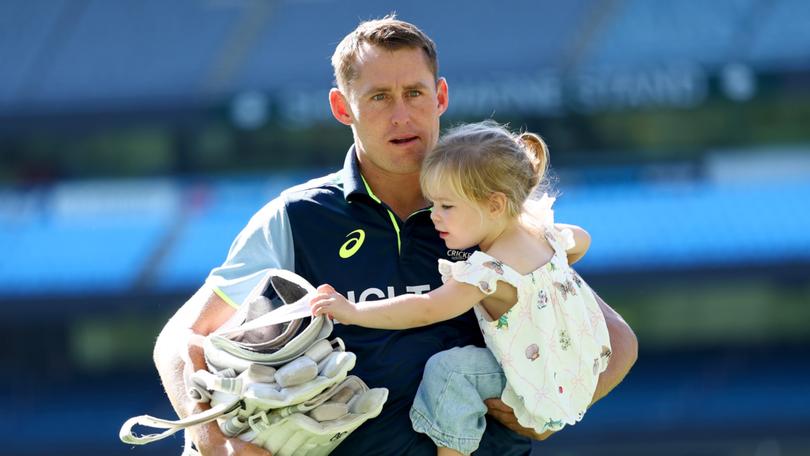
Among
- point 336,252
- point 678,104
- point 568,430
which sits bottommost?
point 568,430

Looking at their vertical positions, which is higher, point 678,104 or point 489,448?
point 678,104

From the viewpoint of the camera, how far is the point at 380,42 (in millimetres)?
3678

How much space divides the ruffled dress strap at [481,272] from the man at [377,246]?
0.87 feet

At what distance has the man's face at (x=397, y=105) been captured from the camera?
366cm

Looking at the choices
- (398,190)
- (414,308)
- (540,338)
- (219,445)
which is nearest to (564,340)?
(540,338)

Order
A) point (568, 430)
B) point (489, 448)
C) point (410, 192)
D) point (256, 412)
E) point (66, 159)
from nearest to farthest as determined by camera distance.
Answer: point (256, 412)
point (489, 448)
point (410, 192)
point (568, 430)
point (66, 159)

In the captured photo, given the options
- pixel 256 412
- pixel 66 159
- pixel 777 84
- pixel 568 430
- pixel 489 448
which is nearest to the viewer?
pixel 256 412

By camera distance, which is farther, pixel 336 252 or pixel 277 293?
pixel 336 252

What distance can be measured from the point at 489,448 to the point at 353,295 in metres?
0.50

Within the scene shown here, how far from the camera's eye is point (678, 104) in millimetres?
15562

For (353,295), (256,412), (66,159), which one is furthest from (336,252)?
(66,159)

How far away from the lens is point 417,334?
141 inches

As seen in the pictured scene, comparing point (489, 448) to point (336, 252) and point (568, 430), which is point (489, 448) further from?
point (568, 430)

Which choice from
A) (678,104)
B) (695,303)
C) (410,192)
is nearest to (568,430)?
(695,303)
